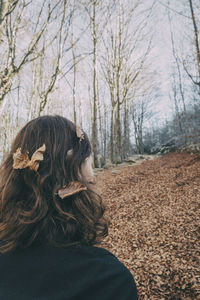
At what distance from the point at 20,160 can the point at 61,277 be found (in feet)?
2.05

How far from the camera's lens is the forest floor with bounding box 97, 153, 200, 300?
→ 249cm

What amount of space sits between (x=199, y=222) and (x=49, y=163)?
401 centimetres

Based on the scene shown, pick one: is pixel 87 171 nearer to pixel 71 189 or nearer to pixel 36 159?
pixel 71 189

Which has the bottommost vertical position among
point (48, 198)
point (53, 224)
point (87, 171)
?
point (53, 224)

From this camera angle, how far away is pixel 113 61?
12.8m

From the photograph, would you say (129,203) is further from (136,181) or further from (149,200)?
(136,181)

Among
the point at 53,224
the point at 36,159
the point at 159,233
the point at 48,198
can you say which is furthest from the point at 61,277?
the point at 159,233

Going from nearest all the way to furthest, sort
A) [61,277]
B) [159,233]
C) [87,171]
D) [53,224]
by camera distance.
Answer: [61,277] < [53,224] < [87,171] < [159,233]

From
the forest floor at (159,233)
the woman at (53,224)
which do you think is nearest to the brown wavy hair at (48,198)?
the woman at (53,224)

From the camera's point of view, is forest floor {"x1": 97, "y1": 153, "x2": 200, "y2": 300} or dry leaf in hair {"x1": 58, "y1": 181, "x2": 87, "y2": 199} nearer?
dry leaf in hair {"x1": 58, "y1": 181, "x2": 87, "y2": 199}

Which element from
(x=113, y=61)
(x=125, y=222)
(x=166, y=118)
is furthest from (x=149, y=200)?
(x=166, y=118)

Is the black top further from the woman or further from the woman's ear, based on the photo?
the woman's ear

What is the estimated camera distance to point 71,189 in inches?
37.5

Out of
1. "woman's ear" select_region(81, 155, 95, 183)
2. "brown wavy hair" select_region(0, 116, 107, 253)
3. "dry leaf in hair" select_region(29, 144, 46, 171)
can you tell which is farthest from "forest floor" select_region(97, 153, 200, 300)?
"dry leaf in hair" select_region(29, 144, 46, 171)
